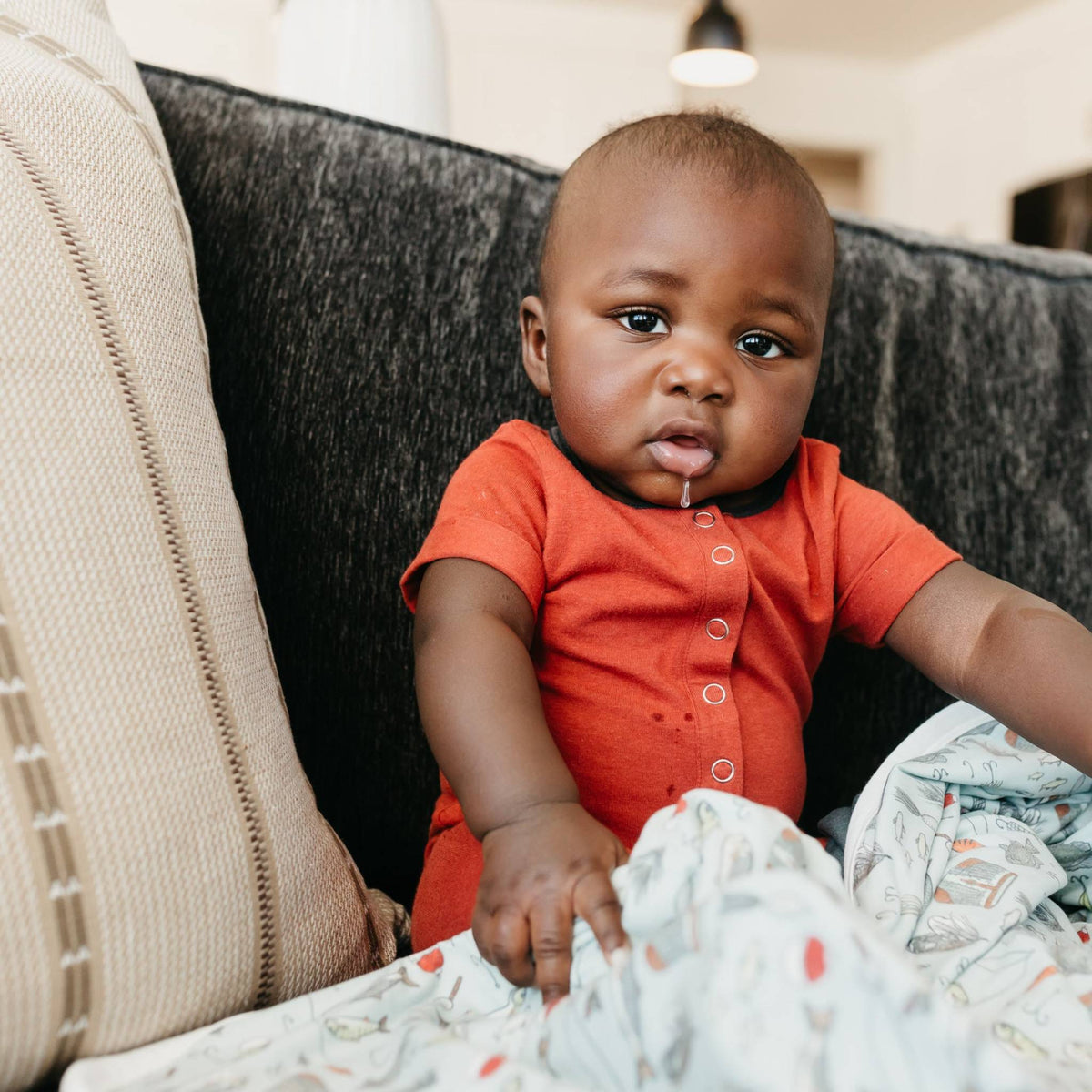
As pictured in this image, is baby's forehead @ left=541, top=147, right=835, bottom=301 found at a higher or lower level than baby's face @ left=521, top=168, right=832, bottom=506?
higher

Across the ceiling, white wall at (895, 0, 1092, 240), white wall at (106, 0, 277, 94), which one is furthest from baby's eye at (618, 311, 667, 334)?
white wall at (895, 0, 1092, 240)

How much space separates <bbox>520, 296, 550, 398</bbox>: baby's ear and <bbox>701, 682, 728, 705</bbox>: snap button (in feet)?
0.91

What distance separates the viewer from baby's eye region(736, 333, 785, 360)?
75 cm

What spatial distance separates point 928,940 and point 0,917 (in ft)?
1.64

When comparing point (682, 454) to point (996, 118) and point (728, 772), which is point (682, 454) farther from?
point (996, 118)

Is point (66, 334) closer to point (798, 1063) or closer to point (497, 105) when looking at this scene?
point (798, 1063)

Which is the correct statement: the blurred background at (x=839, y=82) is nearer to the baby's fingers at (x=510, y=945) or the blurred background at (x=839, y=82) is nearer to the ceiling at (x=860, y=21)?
the ceiling at (x=860, y=21)

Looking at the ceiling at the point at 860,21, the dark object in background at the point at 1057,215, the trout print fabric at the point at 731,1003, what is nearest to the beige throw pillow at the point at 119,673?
the trout print fabric at the point at 731,1003

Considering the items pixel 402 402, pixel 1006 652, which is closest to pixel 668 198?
pixel 402 402

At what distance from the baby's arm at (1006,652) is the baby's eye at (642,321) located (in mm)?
295

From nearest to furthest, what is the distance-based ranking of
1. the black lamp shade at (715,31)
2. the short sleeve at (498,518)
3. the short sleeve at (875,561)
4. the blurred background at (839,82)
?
the short sleeve at (498,518)
the short sleeve at (875,561)
the black lamp shade at (715,31)
the blurred background at (839,82)

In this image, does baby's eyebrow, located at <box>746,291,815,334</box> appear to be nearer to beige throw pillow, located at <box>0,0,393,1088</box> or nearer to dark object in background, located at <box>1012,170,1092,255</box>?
beige throw pillow, located at <box>0,0,393,1088</box>

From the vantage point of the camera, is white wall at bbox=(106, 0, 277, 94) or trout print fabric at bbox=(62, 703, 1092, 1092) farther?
white wall at bbox=(106, 0, 277, 94)

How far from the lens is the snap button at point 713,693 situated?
2.36 feet
